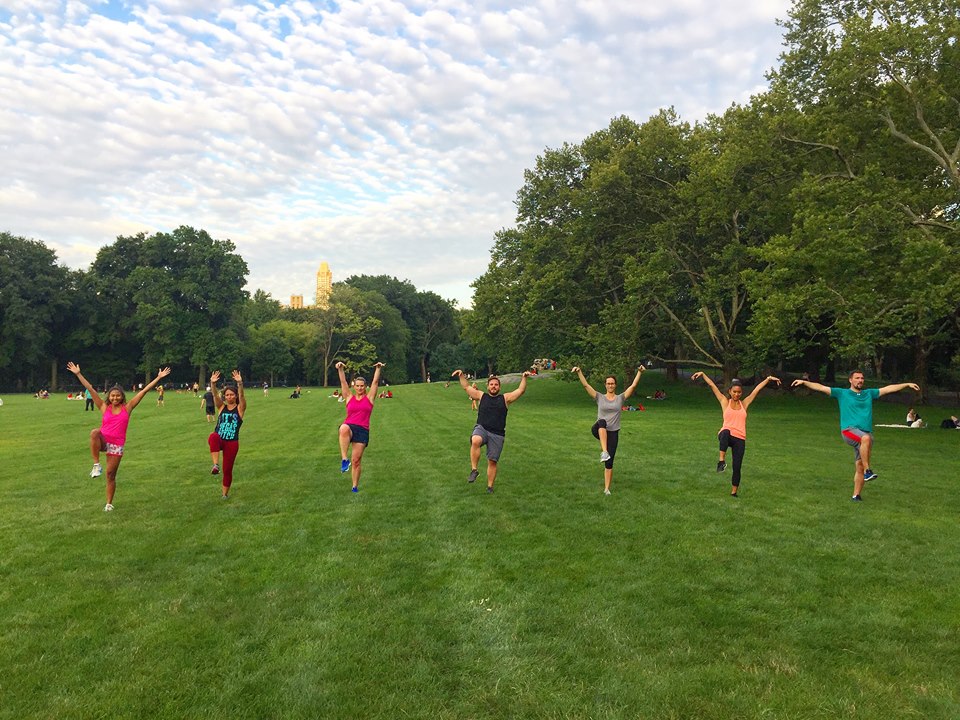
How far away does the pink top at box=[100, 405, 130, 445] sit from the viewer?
29.6ft

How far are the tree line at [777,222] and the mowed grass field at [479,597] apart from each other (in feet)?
37.4

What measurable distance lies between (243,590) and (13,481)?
8.87m

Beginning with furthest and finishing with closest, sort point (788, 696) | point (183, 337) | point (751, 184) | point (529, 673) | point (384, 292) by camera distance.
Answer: point (384, 292) → point (183, 337) → point (751, 184) → point (529, 673) → point (788, 696)

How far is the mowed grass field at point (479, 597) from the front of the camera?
3887 mm

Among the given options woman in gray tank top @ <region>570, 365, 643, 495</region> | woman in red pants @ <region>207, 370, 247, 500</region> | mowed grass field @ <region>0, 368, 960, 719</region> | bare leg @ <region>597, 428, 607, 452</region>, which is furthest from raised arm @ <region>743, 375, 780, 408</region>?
woman in red pants @ <region>207, 370, 247, 500</region>

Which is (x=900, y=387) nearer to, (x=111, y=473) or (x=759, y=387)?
(x=759, y=387)

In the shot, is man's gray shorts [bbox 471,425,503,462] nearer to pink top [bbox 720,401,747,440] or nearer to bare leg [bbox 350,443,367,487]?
bare leg [bbox 350,443,367,487]

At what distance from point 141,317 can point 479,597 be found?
70415 mm

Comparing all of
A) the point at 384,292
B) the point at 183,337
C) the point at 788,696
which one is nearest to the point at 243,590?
the point at 788,696

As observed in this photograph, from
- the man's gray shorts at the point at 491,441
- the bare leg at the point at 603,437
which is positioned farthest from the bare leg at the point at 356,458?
the bare leg at the point at 603,437

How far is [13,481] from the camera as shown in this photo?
11.4 meters

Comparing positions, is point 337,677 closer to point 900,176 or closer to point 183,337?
point 900,176

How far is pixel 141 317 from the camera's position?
64688 millimetres

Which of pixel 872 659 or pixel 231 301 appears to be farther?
pixel 231 301
